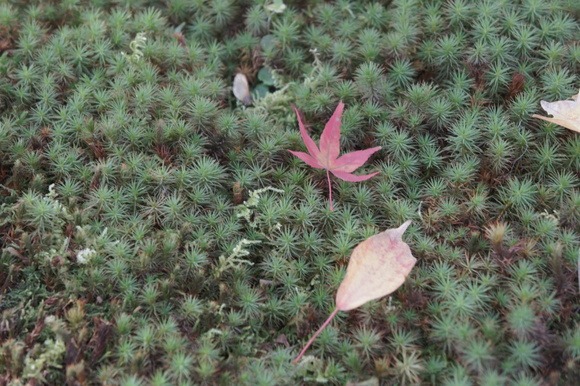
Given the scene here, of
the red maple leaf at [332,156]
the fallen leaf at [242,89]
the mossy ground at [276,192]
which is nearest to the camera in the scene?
the mossy ground at [276,192]

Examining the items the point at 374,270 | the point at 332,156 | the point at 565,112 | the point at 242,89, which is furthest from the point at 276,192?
the point at 565,112

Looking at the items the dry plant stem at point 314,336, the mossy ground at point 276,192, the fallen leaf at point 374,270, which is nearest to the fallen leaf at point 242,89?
the mossy ground at point 276,192

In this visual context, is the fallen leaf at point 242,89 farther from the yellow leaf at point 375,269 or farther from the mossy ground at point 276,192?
the yellow leaf at point 375,269

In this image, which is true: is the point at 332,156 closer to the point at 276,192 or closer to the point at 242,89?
the point at 276,192

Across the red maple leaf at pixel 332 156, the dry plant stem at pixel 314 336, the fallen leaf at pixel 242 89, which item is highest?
the red maple leaf at pixel 332 156

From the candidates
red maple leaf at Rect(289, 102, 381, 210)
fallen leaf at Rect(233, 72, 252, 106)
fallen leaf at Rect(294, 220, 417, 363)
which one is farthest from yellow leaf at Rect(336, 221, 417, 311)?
fallen leaf at Rect(233, 72, 252, 106)

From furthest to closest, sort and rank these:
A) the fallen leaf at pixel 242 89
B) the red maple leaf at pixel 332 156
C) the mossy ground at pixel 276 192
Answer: the fallen leaf at pixel 242 89 → the red maple leaf at pixel 332 156 → the mossy ground at pixel 276 192

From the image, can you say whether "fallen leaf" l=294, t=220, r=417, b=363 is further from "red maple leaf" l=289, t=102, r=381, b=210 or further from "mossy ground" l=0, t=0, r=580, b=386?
"red maple leaf" l=289, t=102, r=381, b=210
